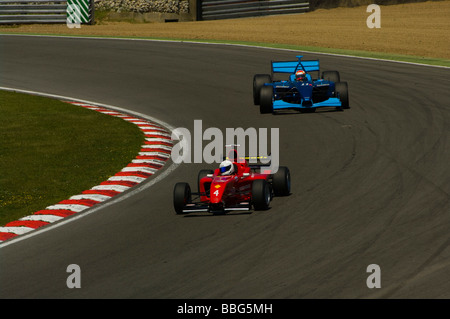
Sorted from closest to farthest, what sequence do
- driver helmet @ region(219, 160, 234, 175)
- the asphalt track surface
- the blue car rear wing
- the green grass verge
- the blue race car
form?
the asphalt track surface → driver helmet @ region(219, 160, 234, 175) → the green grass verge → the blue race car → the blue car rear wing

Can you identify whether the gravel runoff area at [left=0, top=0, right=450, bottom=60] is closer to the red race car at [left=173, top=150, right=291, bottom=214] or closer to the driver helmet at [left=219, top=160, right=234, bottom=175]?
the red race car at [left=173, top=150, right=291, bottom=214]

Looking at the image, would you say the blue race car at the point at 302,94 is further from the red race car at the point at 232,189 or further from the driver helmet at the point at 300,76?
the red race car at the point at 232,189

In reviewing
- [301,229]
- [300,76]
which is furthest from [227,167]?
[300,76]

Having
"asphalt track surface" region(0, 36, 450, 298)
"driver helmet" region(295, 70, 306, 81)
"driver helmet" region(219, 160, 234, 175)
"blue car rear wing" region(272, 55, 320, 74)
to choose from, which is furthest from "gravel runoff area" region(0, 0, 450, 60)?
"driver helmet" region(219, 160, 234, 175)

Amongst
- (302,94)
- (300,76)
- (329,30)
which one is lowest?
(302,94)

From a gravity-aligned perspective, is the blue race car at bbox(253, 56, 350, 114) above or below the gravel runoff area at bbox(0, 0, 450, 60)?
below

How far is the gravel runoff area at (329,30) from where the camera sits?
31.6 m

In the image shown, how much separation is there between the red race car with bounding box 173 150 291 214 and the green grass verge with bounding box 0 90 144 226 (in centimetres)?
249

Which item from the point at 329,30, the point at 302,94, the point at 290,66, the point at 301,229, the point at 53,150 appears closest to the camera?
the point at 301,229

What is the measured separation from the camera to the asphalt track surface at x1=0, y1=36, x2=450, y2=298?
29.5 ft

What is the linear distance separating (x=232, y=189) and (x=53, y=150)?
19.3 feet

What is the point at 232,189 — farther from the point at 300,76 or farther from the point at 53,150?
the point at 300,76

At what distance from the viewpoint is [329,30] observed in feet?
117

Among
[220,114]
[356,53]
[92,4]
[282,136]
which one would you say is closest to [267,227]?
[282,136]
